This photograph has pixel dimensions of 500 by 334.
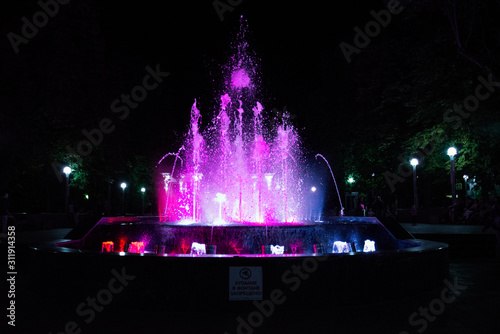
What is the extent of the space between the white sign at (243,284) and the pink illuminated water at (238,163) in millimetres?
7805

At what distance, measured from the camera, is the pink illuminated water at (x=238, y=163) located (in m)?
21.1

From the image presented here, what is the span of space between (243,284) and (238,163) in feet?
69.7

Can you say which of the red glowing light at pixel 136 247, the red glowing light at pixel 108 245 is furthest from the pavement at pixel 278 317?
the red glowing light at pixel 108 245

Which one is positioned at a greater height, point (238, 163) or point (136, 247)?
point (238, 163)

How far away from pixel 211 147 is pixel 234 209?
20927 mm

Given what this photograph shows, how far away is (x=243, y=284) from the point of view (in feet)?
21.1

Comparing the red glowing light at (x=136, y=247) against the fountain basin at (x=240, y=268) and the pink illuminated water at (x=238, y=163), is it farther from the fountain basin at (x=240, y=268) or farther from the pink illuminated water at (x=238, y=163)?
the pink illuminated water at (x=238, y=163)

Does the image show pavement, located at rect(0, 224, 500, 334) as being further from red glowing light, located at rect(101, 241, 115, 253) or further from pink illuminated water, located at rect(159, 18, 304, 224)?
pink illuminated water, located at rect(159, 18, 304, 224)

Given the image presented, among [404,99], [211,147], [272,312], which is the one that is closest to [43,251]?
[272,312]

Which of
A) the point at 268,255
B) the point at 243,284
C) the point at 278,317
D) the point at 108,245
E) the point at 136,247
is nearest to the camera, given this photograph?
the point at 278,317

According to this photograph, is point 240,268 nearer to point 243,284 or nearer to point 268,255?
point 243,284

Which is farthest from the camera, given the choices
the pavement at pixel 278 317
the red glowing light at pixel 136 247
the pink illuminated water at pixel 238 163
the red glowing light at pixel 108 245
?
the pink illuminated water at pixel 238 163

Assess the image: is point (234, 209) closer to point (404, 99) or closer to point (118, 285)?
point (404, 99)

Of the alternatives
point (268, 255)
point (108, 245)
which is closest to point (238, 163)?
point (108, 245)
